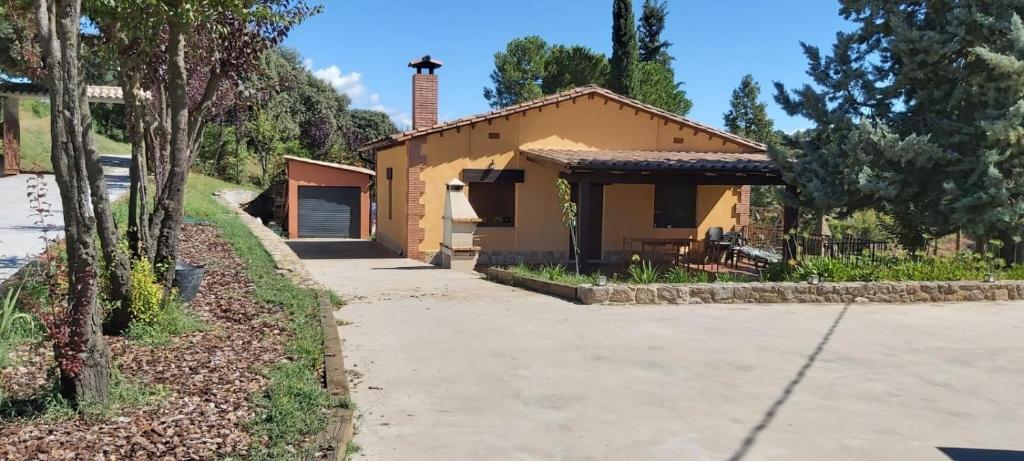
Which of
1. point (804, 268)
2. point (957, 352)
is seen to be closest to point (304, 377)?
point (957, 352)

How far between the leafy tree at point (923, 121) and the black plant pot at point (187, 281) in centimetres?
Answer: 1017

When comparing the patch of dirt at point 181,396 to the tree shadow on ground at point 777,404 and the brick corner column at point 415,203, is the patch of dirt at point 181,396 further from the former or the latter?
the brick corner column at point 415,203

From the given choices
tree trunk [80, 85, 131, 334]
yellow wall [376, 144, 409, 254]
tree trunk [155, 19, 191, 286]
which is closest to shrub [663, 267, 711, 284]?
yellow wall [376, 144, 409, 254]

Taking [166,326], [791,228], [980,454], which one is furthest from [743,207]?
[166,326]

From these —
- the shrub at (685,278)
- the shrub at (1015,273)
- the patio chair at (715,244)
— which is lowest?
the shrub at (685,278)

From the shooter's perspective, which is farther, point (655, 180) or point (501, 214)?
point (501, 214)

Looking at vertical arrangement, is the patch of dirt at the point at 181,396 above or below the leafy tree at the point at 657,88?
below

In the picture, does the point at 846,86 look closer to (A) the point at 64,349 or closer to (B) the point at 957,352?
(B) the point at 957,352

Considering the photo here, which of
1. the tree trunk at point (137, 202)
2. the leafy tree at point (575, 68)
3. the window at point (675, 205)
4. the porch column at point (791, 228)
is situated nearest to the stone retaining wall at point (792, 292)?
the porch column at point (791, 228)

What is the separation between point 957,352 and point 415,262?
10563 mm

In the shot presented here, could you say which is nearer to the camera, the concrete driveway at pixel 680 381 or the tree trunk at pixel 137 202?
the concrete driveway at pixel 680 381

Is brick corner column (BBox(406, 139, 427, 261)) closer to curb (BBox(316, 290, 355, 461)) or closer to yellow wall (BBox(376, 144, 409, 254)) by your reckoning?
yellow wall (BBox(376, 144, 409, 254))

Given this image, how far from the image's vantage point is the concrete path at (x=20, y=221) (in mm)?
8806

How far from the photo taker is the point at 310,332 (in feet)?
21.8
